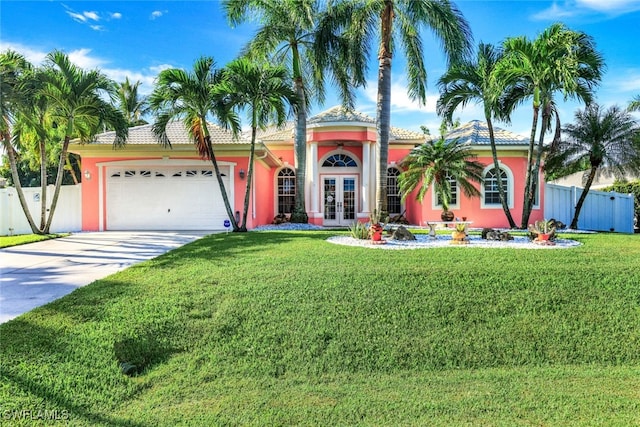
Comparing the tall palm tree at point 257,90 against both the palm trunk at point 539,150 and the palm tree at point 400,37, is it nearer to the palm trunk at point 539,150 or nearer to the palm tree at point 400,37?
the palm tree at point 400,37

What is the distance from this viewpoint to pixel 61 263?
8.23 meters

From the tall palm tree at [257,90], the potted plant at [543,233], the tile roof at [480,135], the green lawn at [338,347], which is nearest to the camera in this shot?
the green lawn at [338,347]

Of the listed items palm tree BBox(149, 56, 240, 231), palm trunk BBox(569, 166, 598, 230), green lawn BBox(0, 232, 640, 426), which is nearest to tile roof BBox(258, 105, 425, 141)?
palm tree BBox(149, 56, 240, 231)

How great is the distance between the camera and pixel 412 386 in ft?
12.8

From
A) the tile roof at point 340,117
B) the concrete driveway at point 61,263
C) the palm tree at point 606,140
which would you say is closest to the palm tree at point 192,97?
the concrete driveway at point 61,263

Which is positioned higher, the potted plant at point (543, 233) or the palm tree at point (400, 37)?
the palm tree at point (400, 37)

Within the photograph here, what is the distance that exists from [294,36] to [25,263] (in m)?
13.3

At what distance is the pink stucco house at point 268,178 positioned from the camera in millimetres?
15078

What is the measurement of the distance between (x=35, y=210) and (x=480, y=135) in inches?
772

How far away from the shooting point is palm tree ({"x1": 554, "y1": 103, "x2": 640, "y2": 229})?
15.1 m

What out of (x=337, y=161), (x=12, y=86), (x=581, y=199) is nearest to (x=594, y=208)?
(x=581, y=199)

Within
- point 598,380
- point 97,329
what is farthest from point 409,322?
point 97,329

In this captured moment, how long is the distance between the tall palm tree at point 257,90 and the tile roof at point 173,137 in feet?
7.37

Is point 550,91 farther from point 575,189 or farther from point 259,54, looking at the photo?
point 259,54
